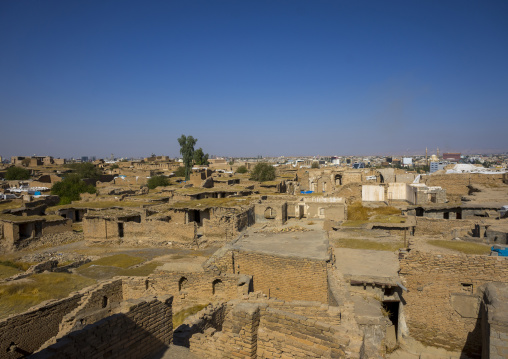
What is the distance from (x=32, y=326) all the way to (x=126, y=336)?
4.73 metres

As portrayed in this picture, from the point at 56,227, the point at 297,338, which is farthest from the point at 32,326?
the point at 56,227

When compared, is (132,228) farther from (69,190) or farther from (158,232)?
(69,190)

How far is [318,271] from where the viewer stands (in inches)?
346

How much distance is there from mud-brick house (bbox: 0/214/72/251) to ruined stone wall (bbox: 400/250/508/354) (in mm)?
22239

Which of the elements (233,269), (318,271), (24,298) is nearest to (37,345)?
(24,298)

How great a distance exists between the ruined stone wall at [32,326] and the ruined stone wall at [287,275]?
513 centimetres

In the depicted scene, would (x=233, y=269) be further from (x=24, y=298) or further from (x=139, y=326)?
(x=24, y=298)

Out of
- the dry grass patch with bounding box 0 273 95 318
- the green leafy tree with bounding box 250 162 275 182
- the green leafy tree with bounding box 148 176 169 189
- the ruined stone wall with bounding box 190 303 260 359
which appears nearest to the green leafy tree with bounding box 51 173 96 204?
the green leafy tree with bounding box 148 176 169 189

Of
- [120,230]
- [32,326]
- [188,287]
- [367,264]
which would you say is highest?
[367,264]

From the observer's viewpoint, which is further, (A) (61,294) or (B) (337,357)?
(A) (61,294)

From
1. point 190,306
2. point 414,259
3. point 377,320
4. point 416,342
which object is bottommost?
point 416,342

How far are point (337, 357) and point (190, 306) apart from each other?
595 cm

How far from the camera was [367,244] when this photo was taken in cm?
1173

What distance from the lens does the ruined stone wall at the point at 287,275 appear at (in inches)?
344
